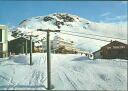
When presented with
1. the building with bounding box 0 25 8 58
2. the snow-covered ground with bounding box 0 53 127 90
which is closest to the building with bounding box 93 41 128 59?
the building with bounding box 0 25 8 58

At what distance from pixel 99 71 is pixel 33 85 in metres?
6.96

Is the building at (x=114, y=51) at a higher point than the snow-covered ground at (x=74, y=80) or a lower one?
higher

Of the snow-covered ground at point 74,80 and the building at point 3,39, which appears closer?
the snow-covered ground at point 74,80

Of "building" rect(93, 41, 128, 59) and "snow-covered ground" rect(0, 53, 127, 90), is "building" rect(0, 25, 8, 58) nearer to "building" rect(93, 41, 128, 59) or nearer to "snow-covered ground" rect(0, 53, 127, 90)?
"building" rect(93, 41, 128, 59)

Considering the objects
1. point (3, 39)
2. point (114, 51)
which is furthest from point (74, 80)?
point (3, 39)

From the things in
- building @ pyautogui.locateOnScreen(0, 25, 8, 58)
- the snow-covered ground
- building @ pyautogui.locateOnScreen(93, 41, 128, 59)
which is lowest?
the snow-covered ground

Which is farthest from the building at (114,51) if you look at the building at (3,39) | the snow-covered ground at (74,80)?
the snow-covered ground at (74,80)

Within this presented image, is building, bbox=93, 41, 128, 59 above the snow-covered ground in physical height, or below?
above

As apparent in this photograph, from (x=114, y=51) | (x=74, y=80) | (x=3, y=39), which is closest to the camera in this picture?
(x=74, y=80)

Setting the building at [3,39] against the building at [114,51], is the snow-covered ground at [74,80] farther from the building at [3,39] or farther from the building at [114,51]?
the building at [3,39]

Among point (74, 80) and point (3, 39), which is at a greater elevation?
point (3, 39)

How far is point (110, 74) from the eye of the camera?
23422mm

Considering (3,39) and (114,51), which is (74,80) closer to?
(114,51)

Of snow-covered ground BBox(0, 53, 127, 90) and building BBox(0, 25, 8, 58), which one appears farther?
building BBox(0, 25, 8, 58)
